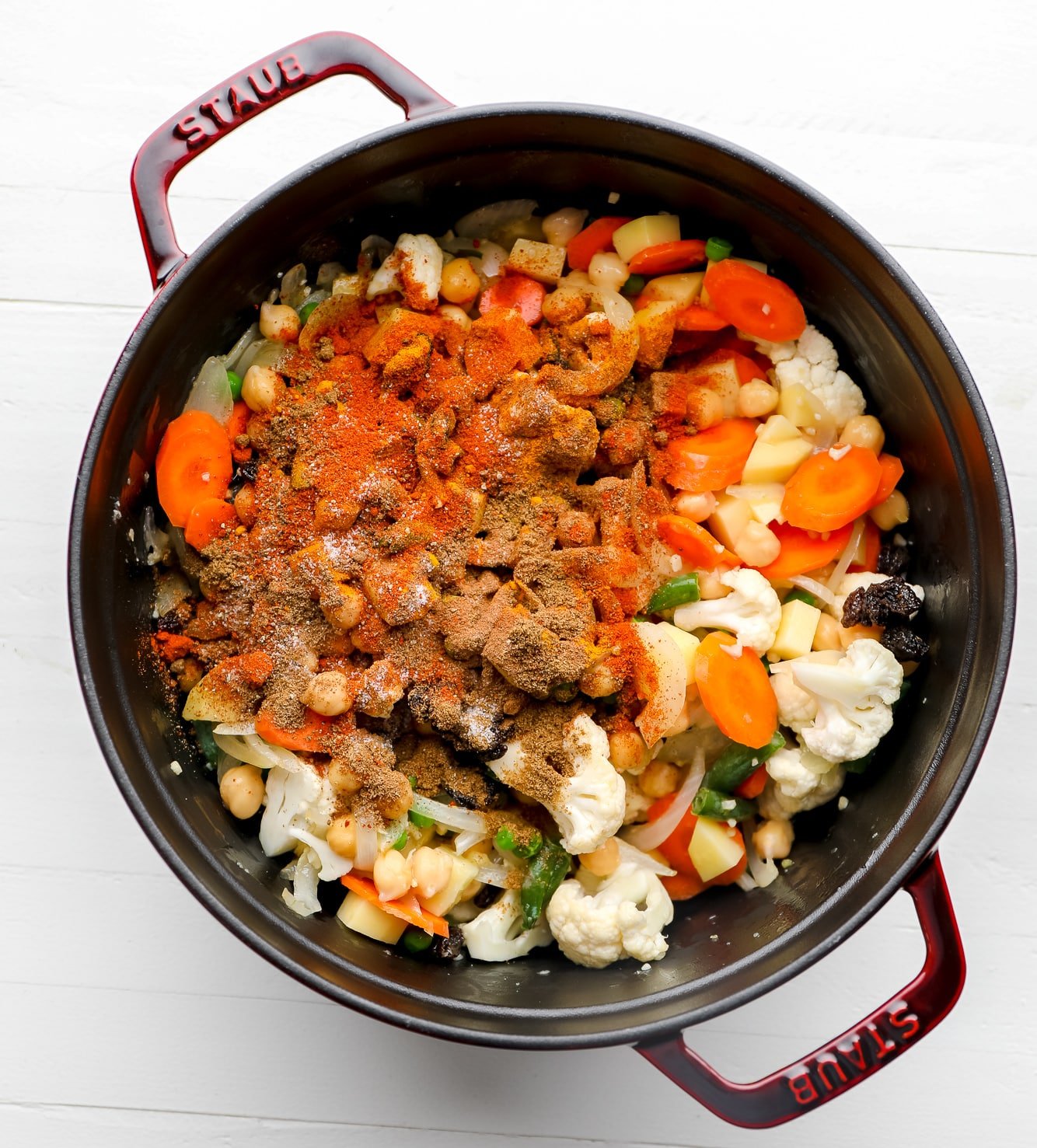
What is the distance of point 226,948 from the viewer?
2643mm

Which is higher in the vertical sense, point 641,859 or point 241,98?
point 241,98

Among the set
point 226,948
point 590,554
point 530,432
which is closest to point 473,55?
point 530,432

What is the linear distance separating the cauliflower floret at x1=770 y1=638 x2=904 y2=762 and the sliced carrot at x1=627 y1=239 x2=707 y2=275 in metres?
1.01

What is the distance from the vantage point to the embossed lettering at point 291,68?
2.06 meters

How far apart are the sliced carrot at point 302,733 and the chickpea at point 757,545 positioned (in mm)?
1034

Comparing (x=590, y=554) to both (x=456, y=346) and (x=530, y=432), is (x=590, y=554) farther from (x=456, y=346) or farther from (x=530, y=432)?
(x=456, y=346)

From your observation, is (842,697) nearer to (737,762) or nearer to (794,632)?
(794,632)

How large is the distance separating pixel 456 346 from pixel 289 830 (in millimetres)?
1189

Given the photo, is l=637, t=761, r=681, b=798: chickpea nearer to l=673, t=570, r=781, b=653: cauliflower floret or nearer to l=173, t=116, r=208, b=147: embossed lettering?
l=673, t=570, r=781, b=653: cauliflower floret

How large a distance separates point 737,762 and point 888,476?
769mm

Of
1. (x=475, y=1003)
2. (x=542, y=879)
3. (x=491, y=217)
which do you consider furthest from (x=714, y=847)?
(x=491, y=217)

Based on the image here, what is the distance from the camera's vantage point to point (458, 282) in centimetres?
244

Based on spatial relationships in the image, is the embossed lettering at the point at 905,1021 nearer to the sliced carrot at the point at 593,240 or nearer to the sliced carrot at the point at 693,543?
the sliced carrot at the point at 693,543

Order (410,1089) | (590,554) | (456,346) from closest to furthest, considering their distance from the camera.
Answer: (590,554)
(456,346)
(410,1089)
